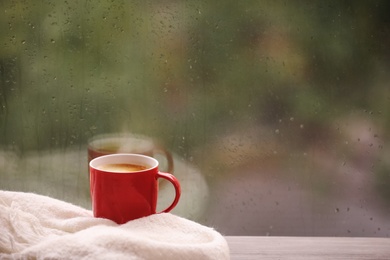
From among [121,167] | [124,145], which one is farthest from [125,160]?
[124,145]

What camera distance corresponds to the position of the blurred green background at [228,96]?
3.49ft

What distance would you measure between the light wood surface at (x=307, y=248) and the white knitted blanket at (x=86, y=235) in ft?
0.59

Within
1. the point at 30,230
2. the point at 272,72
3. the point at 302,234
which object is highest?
the point at 272,72

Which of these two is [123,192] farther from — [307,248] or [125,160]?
[307,248]

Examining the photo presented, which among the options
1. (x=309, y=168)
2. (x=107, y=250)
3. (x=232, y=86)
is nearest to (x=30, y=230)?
(x=107, y=250)

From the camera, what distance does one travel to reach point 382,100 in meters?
1.11

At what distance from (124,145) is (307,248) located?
454mm

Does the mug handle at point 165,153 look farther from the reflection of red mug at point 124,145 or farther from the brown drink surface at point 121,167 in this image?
the brown drink surface at point 121,167

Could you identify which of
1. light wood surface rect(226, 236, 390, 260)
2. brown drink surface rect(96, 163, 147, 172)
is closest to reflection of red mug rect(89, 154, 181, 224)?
brown drink surface rect(96, 163, 147, 172)

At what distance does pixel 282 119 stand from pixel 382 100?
9.1 inches

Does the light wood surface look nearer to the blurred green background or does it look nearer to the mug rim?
the blurred green background

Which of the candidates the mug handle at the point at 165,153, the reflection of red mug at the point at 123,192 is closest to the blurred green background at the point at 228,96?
the mug handle at the point at 165,153

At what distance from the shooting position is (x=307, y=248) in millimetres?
978

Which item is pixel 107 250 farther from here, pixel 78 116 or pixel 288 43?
pixel 288 43
